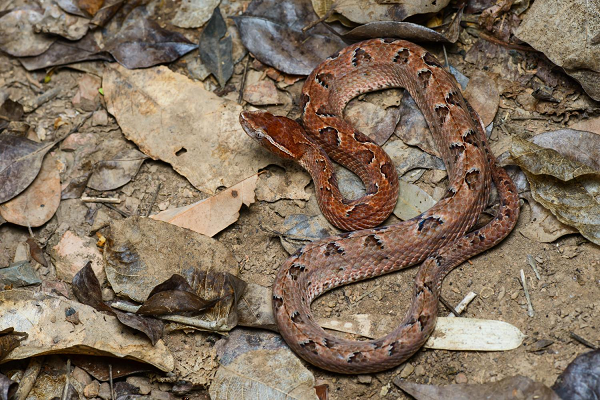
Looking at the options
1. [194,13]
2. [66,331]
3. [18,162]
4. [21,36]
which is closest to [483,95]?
[194,13]

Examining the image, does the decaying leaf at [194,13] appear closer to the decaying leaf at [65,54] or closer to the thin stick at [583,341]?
the decaying leaf at [65,54]

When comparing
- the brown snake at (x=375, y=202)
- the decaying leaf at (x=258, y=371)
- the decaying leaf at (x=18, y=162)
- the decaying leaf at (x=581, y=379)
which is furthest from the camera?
the decaying leaf at (x=18, y=162)

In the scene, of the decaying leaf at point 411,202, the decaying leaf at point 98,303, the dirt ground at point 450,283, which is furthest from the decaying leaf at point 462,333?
the decaying leaf at point 98,303

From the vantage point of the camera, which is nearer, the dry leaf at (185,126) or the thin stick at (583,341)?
the thin stick at (583,341)

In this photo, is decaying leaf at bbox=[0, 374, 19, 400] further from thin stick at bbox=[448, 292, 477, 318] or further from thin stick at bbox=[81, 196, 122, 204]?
thin stick at bbox=[448, 292, 477, 318]

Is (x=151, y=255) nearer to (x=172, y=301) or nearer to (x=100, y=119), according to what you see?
(x=172, y=301)

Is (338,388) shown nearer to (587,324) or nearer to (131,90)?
(587,324)
